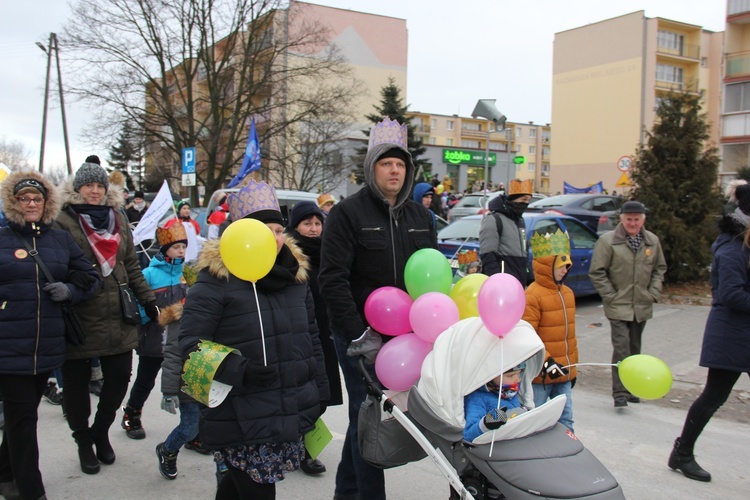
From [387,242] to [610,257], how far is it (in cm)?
372

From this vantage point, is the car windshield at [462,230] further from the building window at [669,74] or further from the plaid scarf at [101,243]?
the building window at [669,74]

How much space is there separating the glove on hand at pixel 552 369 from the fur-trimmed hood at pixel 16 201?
124 inches

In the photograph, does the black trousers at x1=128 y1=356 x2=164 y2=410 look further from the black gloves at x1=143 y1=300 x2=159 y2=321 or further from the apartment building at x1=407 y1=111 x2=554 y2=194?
the apartment building at x1=407 y1=111 x2=554 y2=194

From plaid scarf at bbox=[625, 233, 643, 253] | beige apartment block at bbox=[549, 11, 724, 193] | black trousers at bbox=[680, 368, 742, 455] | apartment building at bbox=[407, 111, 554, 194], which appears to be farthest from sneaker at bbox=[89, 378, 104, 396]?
apartment building at bbox=[407, 111, 554, 194]

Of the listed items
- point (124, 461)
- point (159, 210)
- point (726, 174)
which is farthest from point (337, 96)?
point (124, 461)

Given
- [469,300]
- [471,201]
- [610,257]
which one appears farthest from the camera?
[471,201]

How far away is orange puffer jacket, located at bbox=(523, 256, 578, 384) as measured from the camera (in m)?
4.36

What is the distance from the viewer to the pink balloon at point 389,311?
3.21m

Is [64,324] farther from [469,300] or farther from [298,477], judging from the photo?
[469,300]

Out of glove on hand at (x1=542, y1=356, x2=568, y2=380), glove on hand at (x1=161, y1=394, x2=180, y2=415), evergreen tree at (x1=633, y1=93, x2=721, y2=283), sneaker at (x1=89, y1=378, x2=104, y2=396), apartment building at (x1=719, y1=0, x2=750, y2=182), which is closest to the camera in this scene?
glove on hand at (x1=542, y1=356, x2=568, y2=380)

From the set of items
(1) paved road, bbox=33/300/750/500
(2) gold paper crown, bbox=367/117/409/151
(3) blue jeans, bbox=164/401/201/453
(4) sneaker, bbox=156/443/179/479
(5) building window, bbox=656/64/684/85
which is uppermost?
(5) building window, bbox=656/64/684/85

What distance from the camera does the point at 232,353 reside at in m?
2.71

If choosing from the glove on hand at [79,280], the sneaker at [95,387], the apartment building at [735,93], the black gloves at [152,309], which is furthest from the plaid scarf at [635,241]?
the apartment building at [735,93]

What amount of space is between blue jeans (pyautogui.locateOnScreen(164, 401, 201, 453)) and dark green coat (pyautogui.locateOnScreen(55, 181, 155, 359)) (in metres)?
0.61
